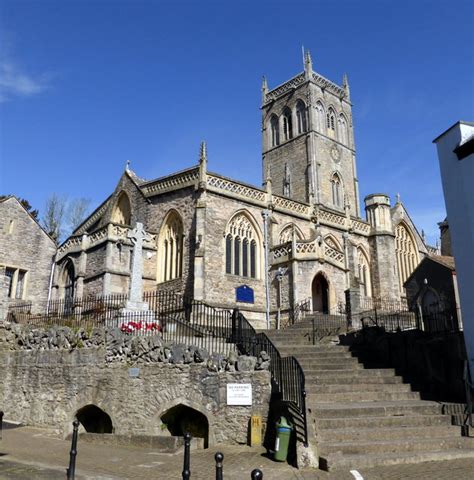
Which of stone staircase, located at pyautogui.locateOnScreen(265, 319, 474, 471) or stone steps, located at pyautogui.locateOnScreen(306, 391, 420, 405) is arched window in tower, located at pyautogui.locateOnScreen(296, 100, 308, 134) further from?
stone steps, located at pyautogui.locateOnScreen(306, 391, 420, 405)

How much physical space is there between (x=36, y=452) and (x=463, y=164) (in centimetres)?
1274

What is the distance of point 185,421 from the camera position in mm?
12344

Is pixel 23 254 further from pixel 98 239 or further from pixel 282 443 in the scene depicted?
pixel 282 443

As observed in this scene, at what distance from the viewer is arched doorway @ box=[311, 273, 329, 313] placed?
27.1 metres

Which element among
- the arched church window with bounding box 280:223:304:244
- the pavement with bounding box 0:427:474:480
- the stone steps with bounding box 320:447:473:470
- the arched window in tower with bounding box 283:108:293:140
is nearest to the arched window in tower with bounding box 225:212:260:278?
the arched church window with bounding box 280:223:304:244

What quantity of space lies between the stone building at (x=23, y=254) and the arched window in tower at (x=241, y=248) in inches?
442

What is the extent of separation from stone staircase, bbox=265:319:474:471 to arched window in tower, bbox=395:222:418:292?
26.0 m

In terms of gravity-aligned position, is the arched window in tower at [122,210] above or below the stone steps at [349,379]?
above

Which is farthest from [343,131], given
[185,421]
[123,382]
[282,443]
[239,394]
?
[282,443]

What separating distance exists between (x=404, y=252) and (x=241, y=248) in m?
17.8

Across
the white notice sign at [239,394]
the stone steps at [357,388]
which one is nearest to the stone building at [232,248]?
the stone steps at [357,388]

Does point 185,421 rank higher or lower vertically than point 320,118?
lower

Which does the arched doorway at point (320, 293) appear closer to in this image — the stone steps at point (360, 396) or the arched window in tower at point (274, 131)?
the stone steps at point (360, 396)

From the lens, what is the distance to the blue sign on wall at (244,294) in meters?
25.7
